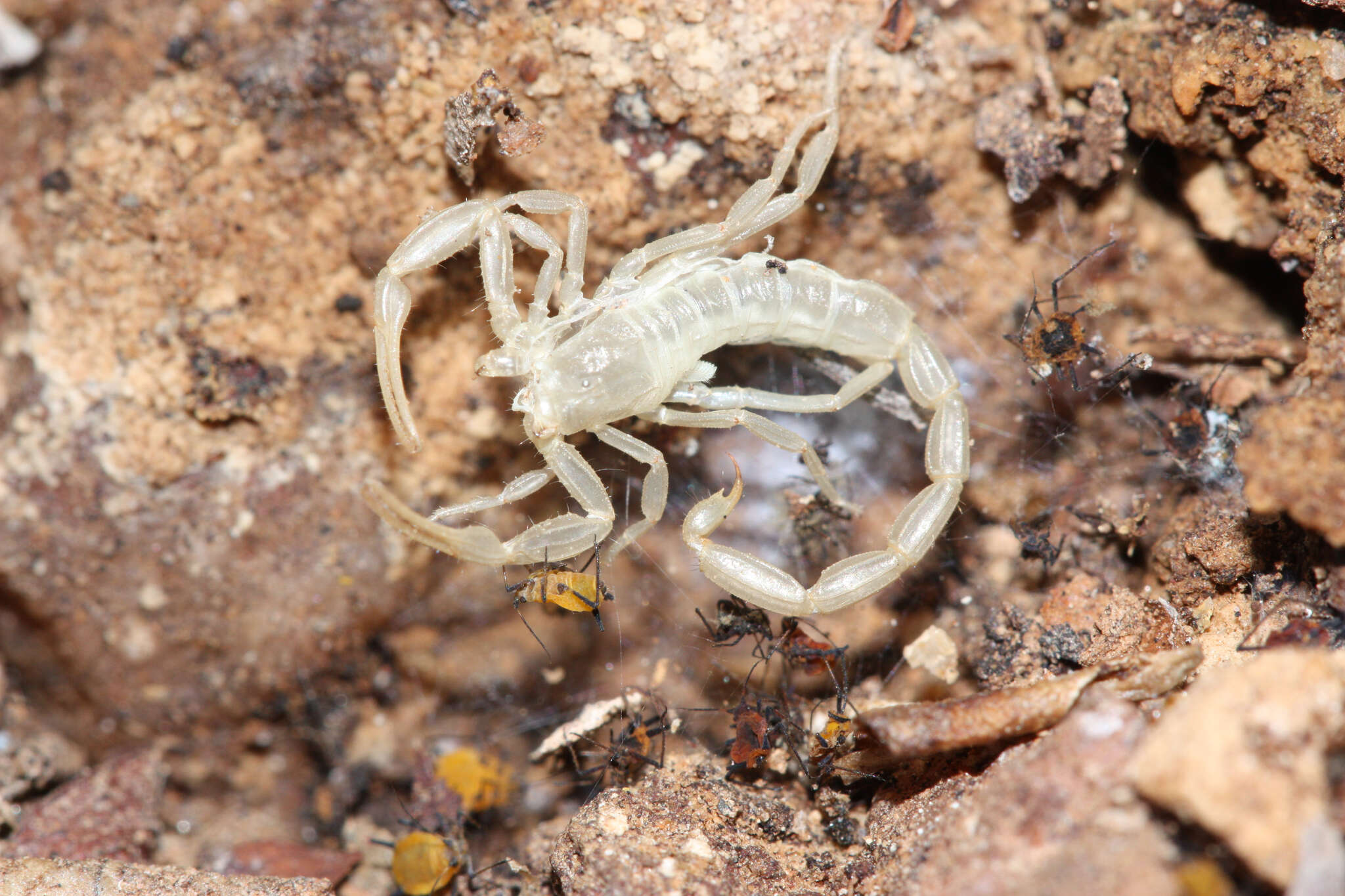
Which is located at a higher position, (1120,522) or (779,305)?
(779,305)

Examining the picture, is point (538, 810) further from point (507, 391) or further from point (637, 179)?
point (637, 179)

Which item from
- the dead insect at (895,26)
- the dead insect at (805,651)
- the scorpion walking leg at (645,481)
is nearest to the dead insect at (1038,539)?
the dead insect at (805,651)

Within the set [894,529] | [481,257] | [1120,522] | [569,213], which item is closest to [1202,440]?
[1120,522]

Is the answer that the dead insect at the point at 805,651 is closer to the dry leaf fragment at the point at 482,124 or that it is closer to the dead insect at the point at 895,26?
the dry leaf fragment at the point at 482,124

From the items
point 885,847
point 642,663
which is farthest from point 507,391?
point 885,847

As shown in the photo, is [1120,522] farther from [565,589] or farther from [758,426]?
[565,589]

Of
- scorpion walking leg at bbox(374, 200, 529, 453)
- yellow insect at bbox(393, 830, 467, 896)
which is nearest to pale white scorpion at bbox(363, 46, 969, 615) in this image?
scorpion walking leg at bbox(374, 200, 529, 453)
